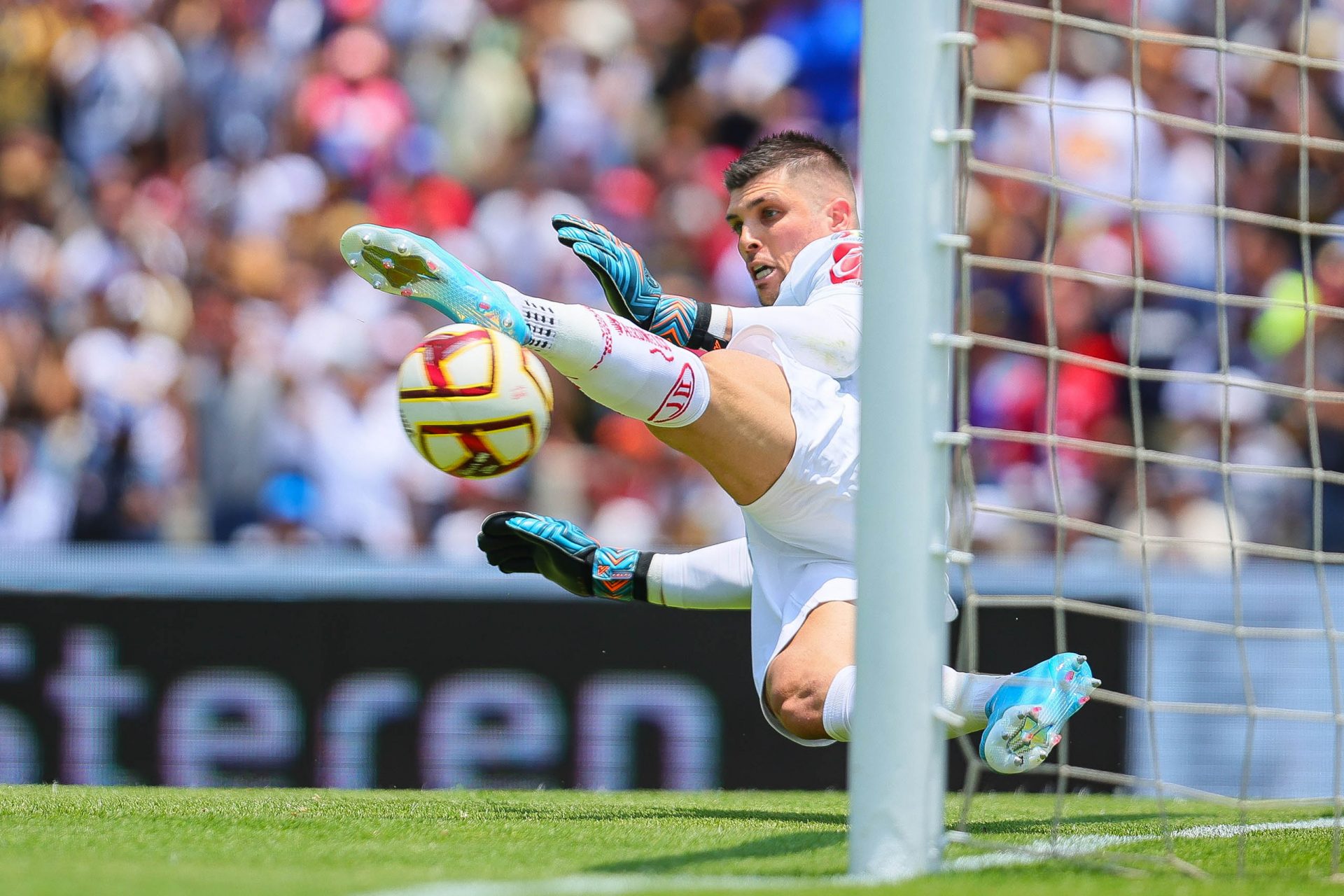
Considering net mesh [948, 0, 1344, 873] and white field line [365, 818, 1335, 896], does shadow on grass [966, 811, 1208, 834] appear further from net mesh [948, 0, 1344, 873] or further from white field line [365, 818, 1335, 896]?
net mesh [948, 0, 1344, 873]

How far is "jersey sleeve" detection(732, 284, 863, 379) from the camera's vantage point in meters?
4.84

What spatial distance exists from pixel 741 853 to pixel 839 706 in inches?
26.1

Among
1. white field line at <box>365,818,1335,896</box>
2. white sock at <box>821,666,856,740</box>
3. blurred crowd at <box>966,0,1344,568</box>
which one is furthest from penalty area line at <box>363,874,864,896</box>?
blurred crowd at <box>966,0,1344,568</box>

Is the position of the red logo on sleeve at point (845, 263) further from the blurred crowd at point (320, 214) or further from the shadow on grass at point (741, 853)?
the blurred crowd at point (320, 214)

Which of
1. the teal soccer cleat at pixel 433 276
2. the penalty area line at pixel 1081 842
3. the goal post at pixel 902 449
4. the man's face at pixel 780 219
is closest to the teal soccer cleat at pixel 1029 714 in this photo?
the penalty area line at pixel 1081 842

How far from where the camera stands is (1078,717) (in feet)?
22.2

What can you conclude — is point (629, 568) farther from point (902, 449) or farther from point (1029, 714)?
point (902, 449)

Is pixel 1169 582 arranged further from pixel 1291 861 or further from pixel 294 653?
pixel 294 653

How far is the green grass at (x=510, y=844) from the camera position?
319 cm

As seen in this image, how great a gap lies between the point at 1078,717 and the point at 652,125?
512cm

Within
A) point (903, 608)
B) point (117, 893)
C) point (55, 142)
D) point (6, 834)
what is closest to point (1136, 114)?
point (903, 608)

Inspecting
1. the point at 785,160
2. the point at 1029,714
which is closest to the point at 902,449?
the point at 1029,714

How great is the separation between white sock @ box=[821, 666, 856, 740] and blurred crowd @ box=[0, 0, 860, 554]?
404cm

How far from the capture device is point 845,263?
5.06 meters
